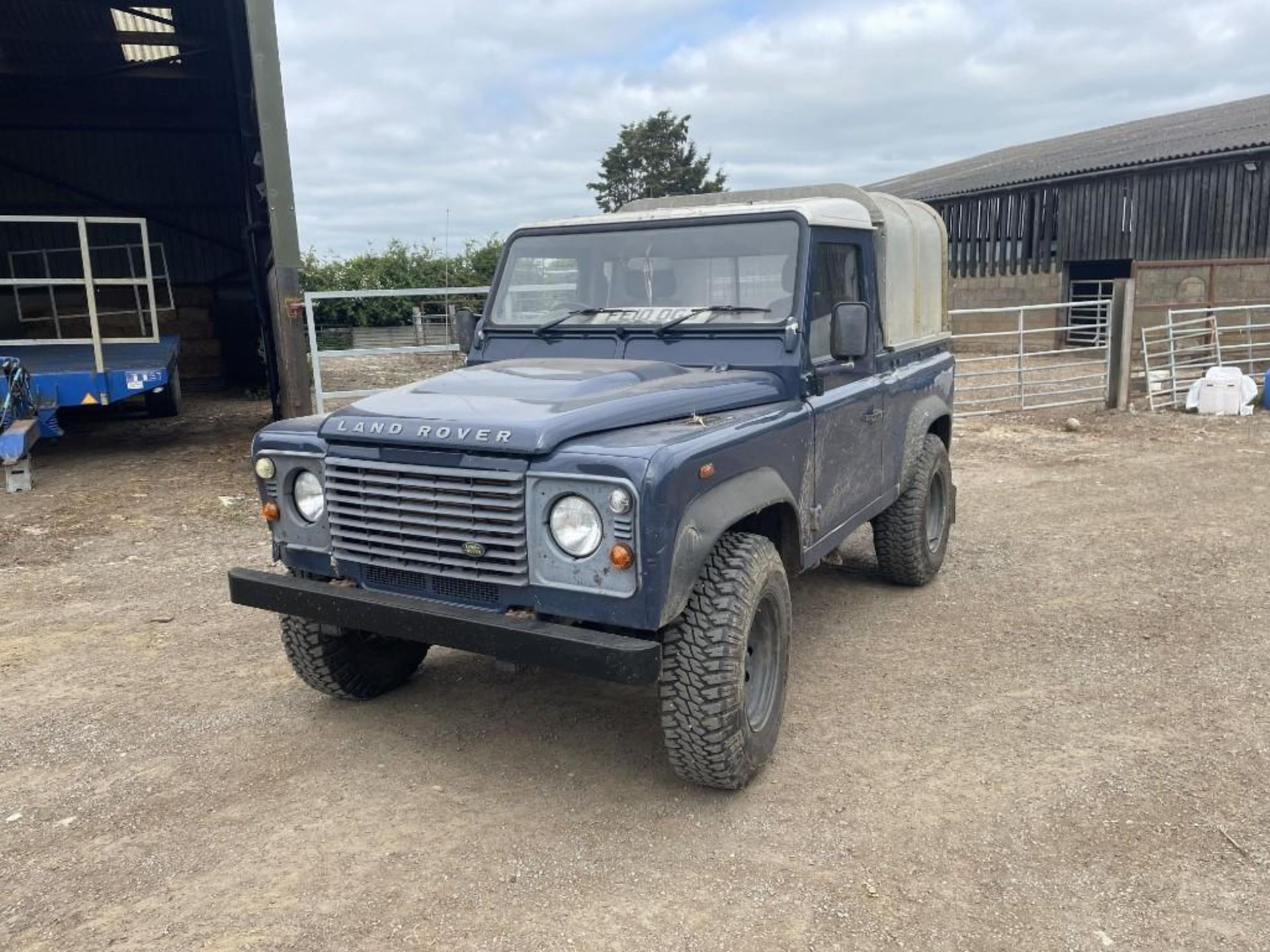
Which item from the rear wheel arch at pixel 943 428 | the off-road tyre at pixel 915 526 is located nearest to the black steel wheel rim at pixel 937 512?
the off-road tyre at pixel 915 526

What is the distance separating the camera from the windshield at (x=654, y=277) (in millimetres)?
4258

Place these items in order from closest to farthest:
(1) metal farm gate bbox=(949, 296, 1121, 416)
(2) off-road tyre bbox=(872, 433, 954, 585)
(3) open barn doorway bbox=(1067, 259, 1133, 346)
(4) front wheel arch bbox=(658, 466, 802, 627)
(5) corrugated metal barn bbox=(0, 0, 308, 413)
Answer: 1. (4) front wheel arch bbox=(658, 466, 802, 627)
2. (2) off-road tyre bbox=(872, 433, 954, 585)
3. (1) metal farm gate bbox=(949, 296, 1121, 416)
4. (5) corrugated metal barn bbox=(0, 0, 308, 413)
5. (3) open barn doorway bbox=(1067, 259, 1133, 346)

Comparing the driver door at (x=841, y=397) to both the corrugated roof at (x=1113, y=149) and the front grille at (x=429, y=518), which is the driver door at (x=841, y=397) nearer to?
the front grille at (x=429, y=518)

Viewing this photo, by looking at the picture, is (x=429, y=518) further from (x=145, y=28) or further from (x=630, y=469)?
(x=145, y=28)

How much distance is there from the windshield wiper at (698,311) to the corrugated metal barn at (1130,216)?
1316 centimetres

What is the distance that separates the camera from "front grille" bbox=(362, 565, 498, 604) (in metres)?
3.31

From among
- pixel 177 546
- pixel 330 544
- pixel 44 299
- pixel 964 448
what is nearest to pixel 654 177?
pixel 44 299

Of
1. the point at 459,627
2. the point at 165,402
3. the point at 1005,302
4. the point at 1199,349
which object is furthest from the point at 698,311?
the point at 1005,302

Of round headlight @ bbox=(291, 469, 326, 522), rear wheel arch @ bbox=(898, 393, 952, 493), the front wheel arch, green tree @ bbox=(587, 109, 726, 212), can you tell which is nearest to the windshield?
the front wheel arch

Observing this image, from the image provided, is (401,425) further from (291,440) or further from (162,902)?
(162,902)

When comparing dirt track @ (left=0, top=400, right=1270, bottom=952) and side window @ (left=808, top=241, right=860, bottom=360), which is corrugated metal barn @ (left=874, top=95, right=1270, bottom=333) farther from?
side window @ (left=808, top=241, right=860, bottom=360)

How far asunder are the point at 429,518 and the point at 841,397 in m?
2.02

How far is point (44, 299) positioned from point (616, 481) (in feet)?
50.9

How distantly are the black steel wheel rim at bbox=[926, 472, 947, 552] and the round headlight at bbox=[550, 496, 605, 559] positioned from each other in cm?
344
